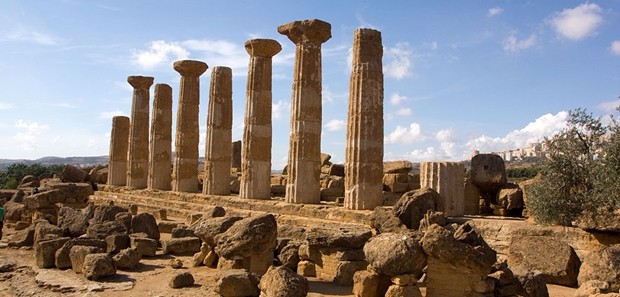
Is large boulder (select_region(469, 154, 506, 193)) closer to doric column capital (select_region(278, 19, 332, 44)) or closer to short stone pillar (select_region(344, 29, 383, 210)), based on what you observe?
short stone pillar (select_region(344, 29, 383, 210))

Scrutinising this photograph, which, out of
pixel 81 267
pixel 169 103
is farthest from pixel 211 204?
pixel 81 267

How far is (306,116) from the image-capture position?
18422 millimetres

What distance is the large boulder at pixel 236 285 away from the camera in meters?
9.79

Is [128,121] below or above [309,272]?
above

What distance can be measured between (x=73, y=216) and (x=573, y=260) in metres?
14.1

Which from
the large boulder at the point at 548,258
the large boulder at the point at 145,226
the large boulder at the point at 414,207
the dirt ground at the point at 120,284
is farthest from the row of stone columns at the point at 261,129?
the dirt ground at the point at 120,284

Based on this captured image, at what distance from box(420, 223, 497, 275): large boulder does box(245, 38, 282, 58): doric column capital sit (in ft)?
41.9

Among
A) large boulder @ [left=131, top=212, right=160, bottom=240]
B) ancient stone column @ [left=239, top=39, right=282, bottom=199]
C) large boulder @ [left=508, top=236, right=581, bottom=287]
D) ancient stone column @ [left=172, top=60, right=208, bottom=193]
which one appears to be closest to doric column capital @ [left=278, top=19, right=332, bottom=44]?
ancient stone column @ [left=239, top=39, right=282, bottom=199]

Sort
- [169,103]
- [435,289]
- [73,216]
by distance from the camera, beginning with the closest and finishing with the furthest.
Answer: [435,289], [73,216], [169,103]

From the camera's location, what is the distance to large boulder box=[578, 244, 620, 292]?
9.55 metres

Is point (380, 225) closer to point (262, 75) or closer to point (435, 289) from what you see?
point (435, 289)

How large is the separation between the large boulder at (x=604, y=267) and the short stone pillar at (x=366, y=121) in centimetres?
714

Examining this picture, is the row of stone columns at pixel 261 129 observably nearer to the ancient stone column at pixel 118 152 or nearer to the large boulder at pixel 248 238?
the ancient stone column at pixel 118 152

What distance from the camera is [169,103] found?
2750 cm
